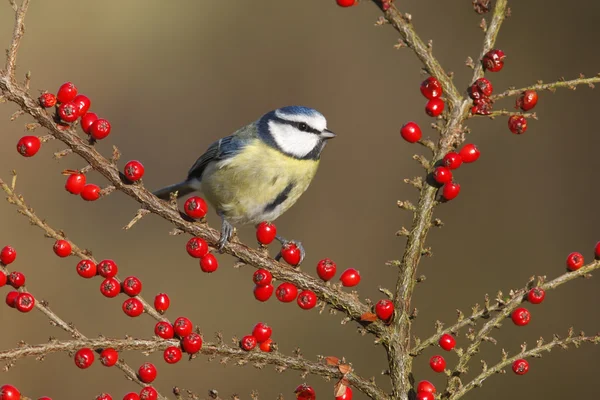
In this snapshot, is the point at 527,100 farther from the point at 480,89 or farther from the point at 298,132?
the point at 298,132

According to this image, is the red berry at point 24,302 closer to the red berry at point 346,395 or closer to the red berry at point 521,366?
the red berry at point 346,395

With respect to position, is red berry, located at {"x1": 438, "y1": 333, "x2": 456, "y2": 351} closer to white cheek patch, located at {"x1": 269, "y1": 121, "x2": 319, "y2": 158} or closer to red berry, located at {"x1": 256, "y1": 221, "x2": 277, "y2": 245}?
red berry, located at {"x1": 256, "y1": 221, "x2": 277, "y2": 245}

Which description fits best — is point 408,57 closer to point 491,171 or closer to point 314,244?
point 491,171

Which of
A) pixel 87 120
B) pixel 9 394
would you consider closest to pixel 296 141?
pixel 87 120

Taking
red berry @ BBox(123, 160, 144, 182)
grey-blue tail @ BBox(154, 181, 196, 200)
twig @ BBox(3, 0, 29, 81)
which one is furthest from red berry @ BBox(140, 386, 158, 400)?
grey-blue tail @ BBox(154, 181, 196, 200)

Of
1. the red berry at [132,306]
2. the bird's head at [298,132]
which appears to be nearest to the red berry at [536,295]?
the red berry at [132,306]

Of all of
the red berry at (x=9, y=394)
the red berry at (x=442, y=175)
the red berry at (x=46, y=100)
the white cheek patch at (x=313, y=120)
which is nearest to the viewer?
the red berry at (x=9, y=394)
